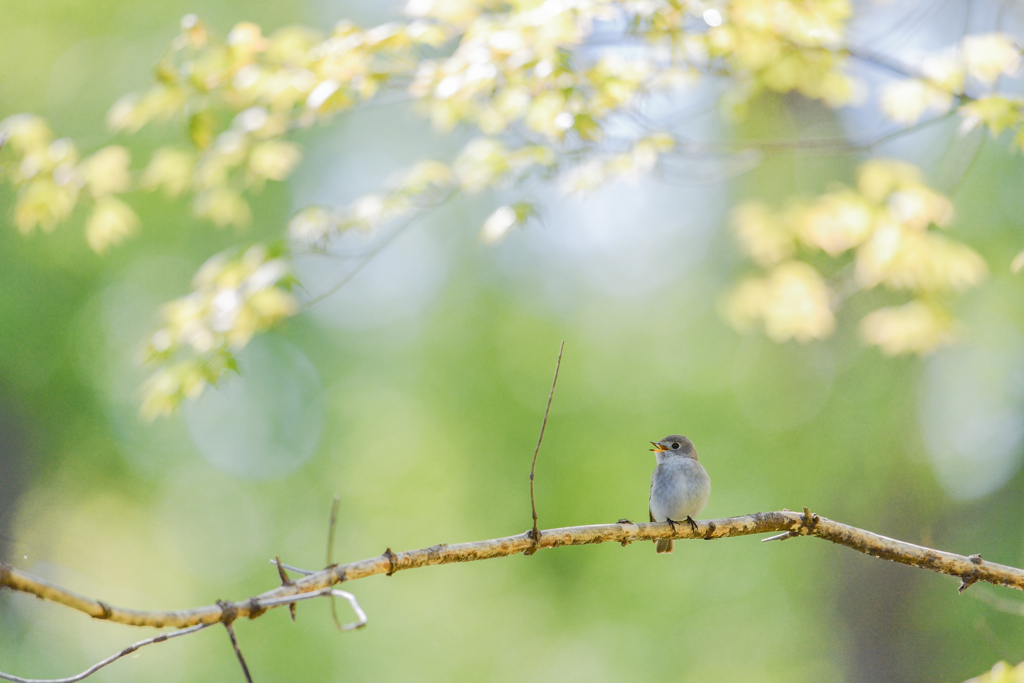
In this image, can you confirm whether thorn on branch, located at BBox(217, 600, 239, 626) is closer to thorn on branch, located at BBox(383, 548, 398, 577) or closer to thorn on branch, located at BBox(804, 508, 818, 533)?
thorn on branch, located at BBox(383, 548, 398, 577)

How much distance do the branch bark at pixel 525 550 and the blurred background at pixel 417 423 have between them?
6617 millimetres

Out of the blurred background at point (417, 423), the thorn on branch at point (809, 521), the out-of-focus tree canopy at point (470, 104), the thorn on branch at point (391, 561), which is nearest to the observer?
the thorn on branch at point (391, 561)

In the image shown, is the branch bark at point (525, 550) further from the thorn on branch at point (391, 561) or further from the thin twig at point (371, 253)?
the thin twig at point (371, 253)

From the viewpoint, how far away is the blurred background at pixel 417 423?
32.1ft

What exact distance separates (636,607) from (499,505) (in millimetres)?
2716

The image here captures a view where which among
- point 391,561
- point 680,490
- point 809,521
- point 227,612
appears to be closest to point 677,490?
point 680,490

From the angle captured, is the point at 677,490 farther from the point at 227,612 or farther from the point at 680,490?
the point at 227,612

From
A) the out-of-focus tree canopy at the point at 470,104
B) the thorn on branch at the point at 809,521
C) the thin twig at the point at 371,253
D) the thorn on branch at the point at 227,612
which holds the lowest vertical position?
the thorn on branch at the point at 227,612

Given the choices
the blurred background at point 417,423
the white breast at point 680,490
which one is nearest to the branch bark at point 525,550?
the white breast at point 680,490

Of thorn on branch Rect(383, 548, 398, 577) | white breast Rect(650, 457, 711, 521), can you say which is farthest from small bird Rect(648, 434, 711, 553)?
thorn on branch Rect(383, 548, 398, 577)

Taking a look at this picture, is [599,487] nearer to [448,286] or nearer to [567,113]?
[448,286]

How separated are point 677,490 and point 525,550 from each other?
6.43 ft

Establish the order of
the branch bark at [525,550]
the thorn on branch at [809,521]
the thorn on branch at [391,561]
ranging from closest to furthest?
the branch bark at [525,550]
the thorn on branch at [391,561]
the thorn on branch at [809,521]

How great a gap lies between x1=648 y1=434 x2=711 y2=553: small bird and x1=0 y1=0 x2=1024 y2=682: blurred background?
5.35 m
